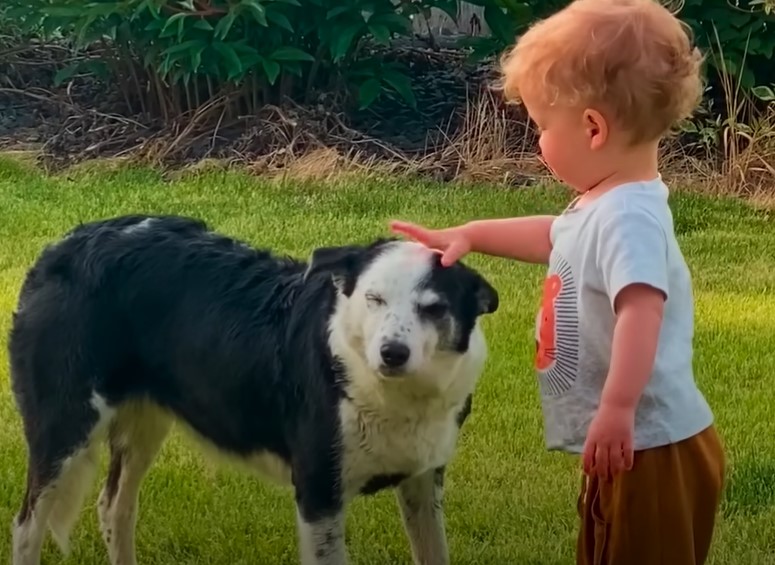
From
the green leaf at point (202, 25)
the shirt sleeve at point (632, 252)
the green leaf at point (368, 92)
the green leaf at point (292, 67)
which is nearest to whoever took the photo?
the shirt sleeve at point (632, 252)

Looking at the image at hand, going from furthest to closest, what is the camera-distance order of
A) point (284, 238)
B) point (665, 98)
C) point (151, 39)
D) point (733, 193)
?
point (151, 39)
point (733, 193)
point (284, 238)
point (665, 98)

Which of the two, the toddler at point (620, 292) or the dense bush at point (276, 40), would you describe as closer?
the toddler at point (620, 292)

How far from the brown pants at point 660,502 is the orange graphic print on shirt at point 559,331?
23 cm

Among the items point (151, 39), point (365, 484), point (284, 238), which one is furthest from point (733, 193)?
point (365, 484)

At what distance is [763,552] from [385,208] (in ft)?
Result: 14.4

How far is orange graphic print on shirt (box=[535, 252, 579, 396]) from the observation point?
2.91 m

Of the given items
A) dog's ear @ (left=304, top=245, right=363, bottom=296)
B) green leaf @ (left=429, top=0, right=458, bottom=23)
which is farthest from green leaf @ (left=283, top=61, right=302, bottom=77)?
dog's ear @ (left=304, top=245, right=363, bottom=296)

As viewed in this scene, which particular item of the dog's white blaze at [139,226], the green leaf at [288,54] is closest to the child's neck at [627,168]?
the dog's white blaze at [139,226]

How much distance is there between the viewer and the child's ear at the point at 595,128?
279 centimetres

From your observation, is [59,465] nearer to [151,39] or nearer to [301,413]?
[301,413]

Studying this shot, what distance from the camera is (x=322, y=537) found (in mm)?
3424

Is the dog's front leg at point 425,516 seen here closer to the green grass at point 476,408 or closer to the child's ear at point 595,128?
the green grass at point 476,408

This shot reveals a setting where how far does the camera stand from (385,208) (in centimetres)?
807

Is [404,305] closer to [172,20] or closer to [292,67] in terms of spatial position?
[172,20]
